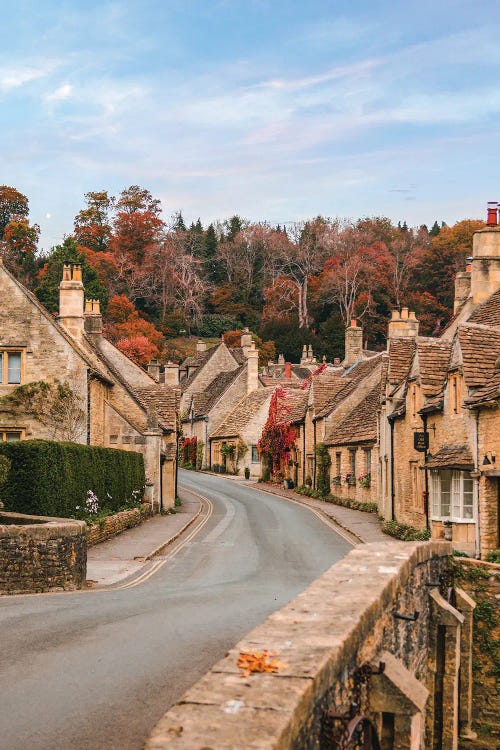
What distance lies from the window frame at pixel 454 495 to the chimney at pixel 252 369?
1973 inches

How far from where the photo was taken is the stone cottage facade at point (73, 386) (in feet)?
112

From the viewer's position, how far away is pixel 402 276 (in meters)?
102

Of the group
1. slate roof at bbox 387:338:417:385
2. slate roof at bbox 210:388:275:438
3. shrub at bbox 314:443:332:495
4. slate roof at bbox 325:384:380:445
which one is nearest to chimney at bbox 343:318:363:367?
slate roof at bbox 210:388:275:438

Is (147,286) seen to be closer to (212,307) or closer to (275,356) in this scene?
(212,307)

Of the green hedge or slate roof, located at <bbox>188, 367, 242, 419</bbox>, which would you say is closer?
the green hedge

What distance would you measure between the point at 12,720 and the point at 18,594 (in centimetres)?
1016

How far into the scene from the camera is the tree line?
9719 centimetres

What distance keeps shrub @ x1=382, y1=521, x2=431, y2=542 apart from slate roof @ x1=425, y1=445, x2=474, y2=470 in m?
2.25

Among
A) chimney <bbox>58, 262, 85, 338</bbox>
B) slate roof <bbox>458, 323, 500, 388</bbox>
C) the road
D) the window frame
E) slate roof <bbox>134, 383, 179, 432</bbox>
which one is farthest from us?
slate roof <bbox>134, 383, 179, 432</bbox>

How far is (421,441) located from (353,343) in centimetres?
4201

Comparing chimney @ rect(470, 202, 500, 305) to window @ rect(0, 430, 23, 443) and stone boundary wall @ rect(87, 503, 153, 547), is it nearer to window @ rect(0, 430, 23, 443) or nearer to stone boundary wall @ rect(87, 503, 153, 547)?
stone boundary wall @ rect(87, 503, 153, 547)

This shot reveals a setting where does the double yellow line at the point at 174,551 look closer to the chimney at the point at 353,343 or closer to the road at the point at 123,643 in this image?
the road at the point at 123,643

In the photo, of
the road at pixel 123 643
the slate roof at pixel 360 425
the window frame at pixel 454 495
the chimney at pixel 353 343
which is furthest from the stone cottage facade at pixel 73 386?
the chimney at pixel 353 343

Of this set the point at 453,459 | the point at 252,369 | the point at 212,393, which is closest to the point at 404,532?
the point at 453,459
